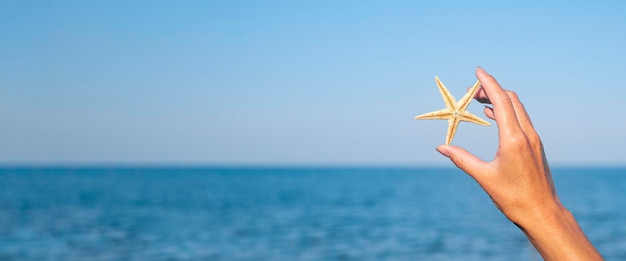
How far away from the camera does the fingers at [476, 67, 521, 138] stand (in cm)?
145

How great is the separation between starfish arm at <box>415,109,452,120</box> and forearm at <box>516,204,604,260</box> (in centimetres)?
104

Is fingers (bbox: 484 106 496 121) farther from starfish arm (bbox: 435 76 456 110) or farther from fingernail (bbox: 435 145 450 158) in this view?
starfish arm (bbox: 435 76 456 110)

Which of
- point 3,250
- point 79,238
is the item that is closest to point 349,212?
point 79,238

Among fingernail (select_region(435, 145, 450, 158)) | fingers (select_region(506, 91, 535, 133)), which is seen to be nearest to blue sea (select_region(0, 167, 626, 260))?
fingernail (select_region(435, 145, 450, 158))

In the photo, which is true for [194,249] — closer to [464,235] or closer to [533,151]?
[464,235]

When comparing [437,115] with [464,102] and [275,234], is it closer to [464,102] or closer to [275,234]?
[464,102]

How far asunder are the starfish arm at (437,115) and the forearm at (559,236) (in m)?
1.04

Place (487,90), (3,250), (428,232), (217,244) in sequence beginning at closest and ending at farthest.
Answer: (487,90) → (3,250) → (217,244) → (428,232)

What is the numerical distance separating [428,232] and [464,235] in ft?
7.82

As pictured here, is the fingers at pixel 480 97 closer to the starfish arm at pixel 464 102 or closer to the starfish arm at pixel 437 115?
the starfish arm at pixel 464 102

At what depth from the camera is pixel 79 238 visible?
1053 inches

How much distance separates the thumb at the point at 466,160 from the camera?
1584 mm

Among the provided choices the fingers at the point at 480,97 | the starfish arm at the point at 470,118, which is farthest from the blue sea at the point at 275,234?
the fingers at the point at 480,97

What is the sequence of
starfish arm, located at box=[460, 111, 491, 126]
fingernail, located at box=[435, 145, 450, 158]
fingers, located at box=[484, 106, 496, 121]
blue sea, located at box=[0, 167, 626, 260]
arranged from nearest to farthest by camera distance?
1. fingernail, located at box=[435, 145, 450, 158]
2. fingers, located at box=[484, 106, 496, 121]
3. starfish arm, located at box=[460, 111, 491, 126]
4. blue sea, located at box=[0, 167, 626, 260]
